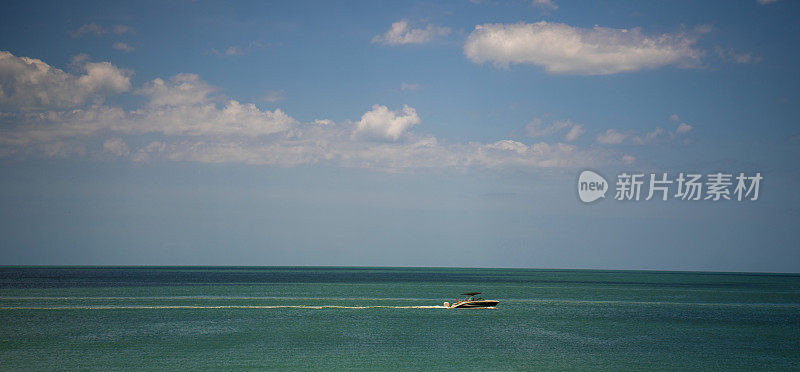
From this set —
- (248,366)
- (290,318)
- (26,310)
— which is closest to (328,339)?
(248,366)

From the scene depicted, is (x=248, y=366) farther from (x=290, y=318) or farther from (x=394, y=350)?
(x=290, y=318)

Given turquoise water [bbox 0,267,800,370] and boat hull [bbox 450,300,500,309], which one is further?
boat hull [bbox 450,300,500,309]

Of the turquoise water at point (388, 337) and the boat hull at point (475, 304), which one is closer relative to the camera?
the turquoise water at point (388, 337)

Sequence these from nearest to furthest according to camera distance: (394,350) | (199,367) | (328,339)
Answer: (199,367) < (394,350) < (328,339)

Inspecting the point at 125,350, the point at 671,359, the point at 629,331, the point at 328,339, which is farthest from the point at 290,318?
the point at 671,359

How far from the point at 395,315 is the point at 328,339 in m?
15.2

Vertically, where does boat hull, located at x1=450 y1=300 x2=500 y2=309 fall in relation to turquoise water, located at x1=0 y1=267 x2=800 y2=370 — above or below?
above

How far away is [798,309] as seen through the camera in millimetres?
61875

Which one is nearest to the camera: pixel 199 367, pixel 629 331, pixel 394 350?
pixel 199 367

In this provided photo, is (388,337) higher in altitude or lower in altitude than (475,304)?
lower

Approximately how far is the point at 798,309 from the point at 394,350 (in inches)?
1888

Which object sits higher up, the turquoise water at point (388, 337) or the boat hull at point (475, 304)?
the boat hull at point (475, 304)

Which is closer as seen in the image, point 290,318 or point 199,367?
point 199,367

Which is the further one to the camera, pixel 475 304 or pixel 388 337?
pixel 475 304
